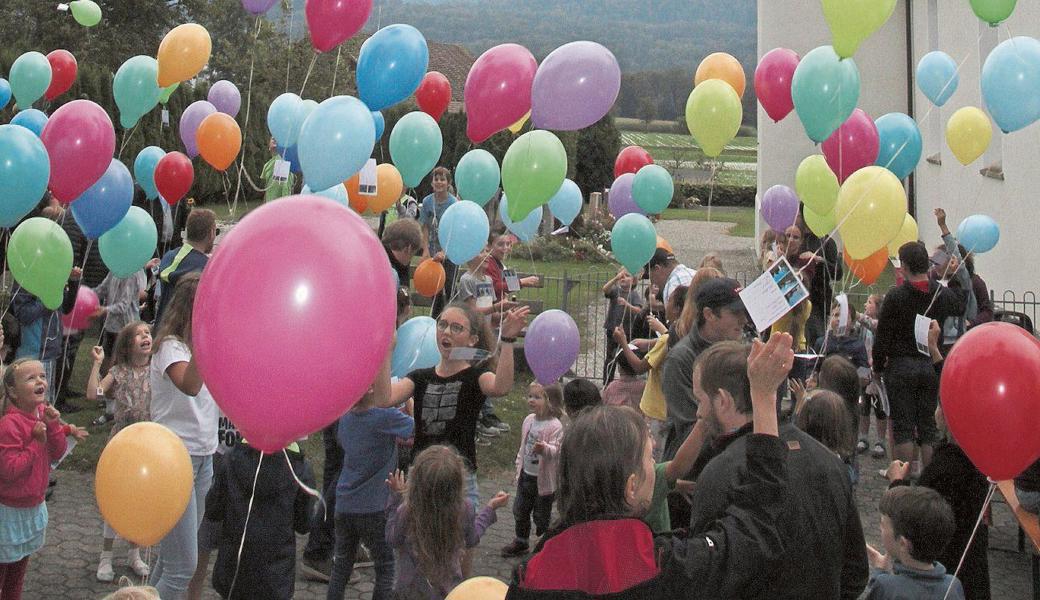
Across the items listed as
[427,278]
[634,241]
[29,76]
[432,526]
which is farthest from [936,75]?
[29,76]

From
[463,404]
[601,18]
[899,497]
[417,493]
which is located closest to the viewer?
[899,497]

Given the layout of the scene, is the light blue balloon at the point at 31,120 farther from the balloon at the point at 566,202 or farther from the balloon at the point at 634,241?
the balloon at the point at 634,241

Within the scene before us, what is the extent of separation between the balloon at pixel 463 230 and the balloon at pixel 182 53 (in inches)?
87.7

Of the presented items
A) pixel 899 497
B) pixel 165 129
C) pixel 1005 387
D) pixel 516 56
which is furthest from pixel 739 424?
pixel 165 129

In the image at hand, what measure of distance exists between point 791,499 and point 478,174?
5.29 meters

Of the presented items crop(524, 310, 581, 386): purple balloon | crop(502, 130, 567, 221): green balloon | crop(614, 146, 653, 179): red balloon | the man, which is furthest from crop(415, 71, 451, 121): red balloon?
the man

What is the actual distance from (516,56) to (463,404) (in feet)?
7.88

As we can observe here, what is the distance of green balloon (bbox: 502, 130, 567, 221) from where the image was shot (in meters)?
5.98

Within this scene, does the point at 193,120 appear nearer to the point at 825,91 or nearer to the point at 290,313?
the point at 825,91

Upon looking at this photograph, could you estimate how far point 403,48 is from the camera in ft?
19.9

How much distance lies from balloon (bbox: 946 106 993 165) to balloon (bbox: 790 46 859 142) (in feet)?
5.85

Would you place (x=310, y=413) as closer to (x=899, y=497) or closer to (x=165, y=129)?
(x=899, y=497)

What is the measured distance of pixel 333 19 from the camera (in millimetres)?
5742

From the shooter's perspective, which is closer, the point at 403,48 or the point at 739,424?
the point at 739,424
